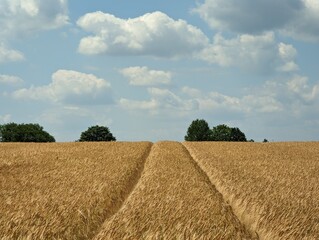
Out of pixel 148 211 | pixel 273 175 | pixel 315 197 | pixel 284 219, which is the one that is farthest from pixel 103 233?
pixel 273 175

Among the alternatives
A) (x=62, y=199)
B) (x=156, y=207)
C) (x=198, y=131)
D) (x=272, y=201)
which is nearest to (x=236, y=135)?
(x=198, y=131)

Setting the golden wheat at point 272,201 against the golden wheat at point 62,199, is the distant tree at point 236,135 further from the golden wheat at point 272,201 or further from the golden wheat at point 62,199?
the golden wheat at point 62,199

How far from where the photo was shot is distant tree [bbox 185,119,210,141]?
108 meters

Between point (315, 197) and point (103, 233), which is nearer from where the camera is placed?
point (103, 233)

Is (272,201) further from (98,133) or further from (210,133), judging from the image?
(210,133)

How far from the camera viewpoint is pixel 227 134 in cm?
10731

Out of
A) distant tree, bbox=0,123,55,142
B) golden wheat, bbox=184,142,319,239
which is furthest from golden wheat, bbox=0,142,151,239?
distant tree, bbox=0,123,55,142

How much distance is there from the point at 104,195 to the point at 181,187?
86.4 inches

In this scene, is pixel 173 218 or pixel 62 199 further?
pixel 62 199

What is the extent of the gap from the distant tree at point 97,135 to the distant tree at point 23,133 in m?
10.6

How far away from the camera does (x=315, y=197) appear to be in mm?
13922

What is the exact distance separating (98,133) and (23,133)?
632 inches

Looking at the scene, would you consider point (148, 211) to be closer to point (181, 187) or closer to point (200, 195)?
point (200, 195)

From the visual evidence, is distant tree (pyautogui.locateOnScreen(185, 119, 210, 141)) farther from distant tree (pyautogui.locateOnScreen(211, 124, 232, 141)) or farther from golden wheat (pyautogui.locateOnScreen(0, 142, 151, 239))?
golden wheat (pyautogui.locateOnScreen(0, 142, 151, 239))
